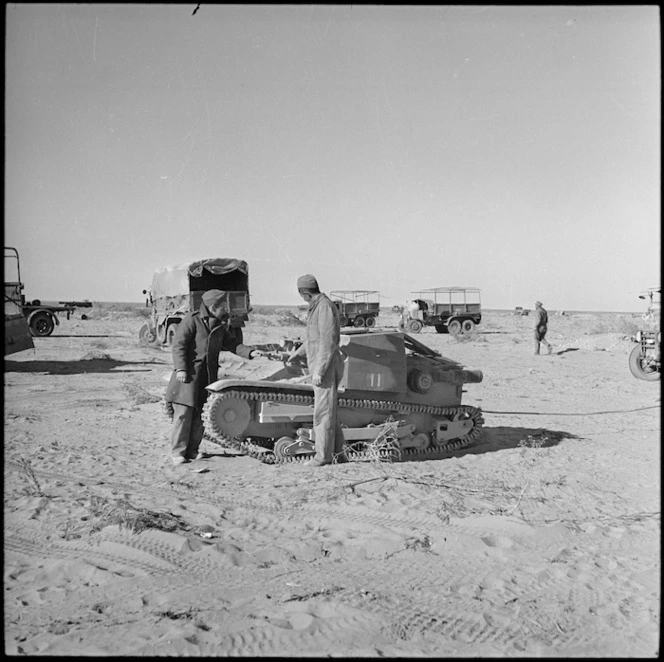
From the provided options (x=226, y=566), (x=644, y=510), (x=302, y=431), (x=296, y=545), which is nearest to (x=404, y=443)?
(x=302, y=431)

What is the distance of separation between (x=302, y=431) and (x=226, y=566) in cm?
311

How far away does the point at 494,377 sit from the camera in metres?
15.8

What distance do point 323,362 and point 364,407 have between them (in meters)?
0.98

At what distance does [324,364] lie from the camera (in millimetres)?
6539

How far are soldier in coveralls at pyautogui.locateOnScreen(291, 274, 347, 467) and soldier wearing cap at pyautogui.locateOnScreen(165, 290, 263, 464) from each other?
98 centimetres

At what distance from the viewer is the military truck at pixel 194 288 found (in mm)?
19656

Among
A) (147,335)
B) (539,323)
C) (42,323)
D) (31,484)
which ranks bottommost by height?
(31,484)

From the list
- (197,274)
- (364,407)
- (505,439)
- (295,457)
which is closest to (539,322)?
(197,274)

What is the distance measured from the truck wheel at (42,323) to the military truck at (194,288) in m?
5.40

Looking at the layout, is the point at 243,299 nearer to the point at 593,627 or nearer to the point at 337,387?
the point at 337,387

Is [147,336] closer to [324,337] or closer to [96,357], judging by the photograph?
[96,357]

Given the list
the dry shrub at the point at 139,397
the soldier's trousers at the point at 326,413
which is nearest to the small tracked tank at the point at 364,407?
the soldier's trousers at the point at 326,413

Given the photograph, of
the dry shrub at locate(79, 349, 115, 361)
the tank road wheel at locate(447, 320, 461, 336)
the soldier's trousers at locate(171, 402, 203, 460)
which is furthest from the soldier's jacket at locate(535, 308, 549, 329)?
the soldier's trousers at locate(171, 402, 203, 460)

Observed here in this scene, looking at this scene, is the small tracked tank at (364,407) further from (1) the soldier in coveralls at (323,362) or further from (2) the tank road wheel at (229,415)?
(1) the soldier in coveralls at (323,362)
